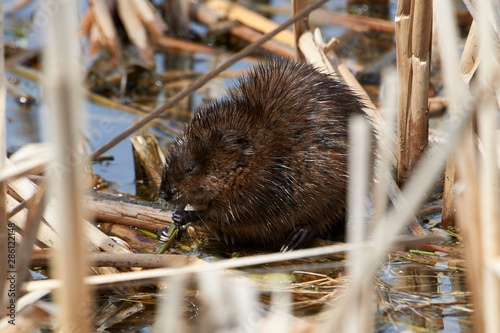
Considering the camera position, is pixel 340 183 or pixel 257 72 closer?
pixel 340 183

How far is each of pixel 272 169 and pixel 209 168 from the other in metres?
0.36

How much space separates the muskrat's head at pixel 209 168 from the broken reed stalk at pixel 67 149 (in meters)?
1.82

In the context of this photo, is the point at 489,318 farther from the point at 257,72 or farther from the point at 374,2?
the point at 374,2

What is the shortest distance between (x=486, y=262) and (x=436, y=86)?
14.0 ft

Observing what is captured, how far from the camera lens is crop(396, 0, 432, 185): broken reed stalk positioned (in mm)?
3723

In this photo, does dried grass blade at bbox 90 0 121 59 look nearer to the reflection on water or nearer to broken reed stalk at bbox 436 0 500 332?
the reflection on water

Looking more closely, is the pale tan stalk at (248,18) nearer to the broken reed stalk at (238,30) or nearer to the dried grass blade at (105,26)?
the broken reed stalk at (238,30)

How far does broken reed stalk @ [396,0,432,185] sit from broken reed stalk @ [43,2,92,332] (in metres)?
2.45

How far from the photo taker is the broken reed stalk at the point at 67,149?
165 centimetres

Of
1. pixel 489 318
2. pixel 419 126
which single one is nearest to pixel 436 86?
pixel 419 126

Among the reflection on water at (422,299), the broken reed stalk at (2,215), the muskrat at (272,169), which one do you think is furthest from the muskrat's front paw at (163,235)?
the broken reed stalk at (2,215)

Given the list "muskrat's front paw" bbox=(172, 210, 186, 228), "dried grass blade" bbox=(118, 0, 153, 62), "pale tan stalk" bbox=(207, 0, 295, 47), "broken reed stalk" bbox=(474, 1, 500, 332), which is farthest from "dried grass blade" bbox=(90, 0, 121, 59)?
"broken reed stalk" bbox=(474, 1, 500, 332)

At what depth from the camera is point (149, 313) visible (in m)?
3.06

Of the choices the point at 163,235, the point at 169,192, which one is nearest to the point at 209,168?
the point at 169,192
